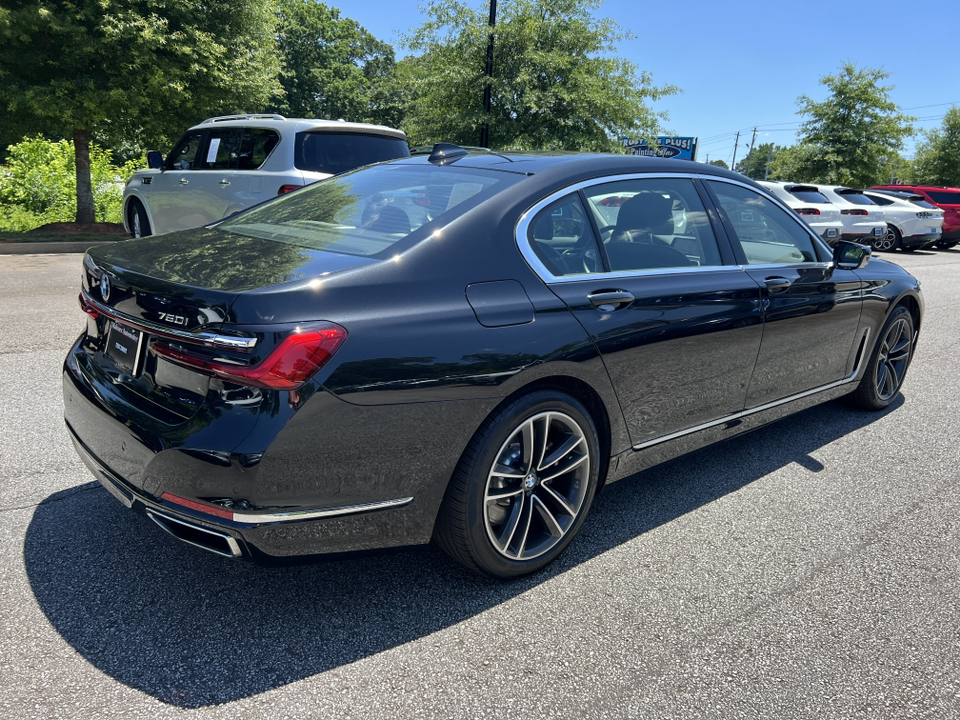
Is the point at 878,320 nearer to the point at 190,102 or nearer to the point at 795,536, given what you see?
the point at 795,536

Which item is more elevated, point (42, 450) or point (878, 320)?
point (878, 320)

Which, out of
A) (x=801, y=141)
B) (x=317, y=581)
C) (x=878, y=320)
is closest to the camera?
(x=317, y=581)

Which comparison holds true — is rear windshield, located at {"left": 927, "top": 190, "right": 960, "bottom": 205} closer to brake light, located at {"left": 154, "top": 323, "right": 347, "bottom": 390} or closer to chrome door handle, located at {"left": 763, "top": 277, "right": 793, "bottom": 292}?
chrome door handle, located at {"left": 763, "top": 277, "right": 793, "bottom": 292}

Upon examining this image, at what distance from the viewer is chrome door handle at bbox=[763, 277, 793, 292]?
3781 millimetres

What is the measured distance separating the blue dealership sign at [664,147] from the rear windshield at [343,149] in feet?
19.3

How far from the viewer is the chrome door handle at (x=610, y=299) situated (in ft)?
9.78

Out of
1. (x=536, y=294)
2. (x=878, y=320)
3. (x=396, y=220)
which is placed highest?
(x=396, y=220)

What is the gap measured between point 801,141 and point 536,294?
34.5 m

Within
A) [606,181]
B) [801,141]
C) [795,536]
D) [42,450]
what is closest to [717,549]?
[795,536]

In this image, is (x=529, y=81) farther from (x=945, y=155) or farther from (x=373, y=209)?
(x=945, y=155)

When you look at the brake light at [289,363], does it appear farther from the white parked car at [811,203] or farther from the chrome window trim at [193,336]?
the white parked car at [811,203]

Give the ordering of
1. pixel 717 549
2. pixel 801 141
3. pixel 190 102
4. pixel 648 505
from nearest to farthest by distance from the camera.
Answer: pixel 717 549, pixel 648 505, pixel 190 102, pixel 801 141

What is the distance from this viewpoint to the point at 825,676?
2463 mm

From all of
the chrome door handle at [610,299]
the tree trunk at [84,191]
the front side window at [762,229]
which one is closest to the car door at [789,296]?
the front side window at [762,229]
